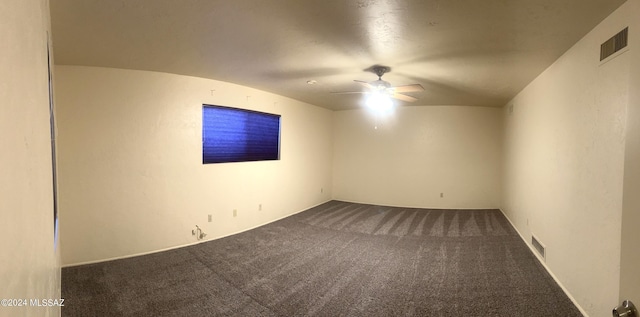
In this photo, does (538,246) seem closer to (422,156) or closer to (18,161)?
(422,156)

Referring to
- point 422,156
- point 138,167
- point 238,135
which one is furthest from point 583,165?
point 138,167

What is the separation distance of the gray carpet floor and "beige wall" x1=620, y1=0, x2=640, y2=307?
1595mm

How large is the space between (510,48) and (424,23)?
1.12 m

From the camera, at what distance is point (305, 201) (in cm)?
623

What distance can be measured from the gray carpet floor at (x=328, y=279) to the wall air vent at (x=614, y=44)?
2.11 metres

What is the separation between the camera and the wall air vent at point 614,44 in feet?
5.89

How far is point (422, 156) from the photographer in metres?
6.55

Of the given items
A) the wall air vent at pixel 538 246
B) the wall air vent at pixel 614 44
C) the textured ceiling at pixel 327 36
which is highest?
the textured ceiling at pixel 327 36

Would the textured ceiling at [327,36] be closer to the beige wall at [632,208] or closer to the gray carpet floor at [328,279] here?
the beige wall at [632,208]

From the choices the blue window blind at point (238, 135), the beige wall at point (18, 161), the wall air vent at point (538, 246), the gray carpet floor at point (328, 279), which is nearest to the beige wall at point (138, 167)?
the blue window blind at point (238, 135)

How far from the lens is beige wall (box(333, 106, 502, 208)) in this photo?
6.21 m

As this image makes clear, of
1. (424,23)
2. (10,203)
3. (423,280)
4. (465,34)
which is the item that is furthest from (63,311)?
(465,34)

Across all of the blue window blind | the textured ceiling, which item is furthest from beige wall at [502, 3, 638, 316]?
the blue window blind

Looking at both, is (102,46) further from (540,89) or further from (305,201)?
(540,89)
